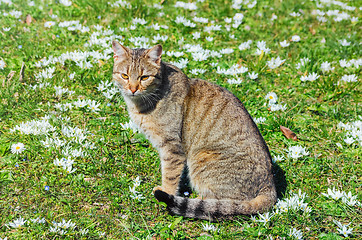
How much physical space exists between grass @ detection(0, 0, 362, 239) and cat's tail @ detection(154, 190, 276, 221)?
13 centimetres

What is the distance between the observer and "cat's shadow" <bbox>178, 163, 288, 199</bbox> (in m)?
4.12

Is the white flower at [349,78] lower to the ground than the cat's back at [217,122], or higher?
higher

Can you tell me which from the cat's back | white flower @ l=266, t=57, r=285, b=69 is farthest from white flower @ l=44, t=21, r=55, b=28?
white flower @ l=266, t=57, r=285, b=69

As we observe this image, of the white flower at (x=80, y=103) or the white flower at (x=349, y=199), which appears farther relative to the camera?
the white flower at (x=80, y=103)

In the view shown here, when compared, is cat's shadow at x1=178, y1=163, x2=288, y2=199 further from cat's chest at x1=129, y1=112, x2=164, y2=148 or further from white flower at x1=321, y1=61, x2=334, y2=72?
white flower at x1=321, y1=61, x2=334, y2=72

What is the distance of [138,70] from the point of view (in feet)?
13.1

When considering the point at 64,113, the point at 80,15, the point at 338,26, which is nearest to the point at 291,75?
the point at 338,26

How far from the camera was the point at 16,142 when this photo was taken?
Answer: 4.22 metres

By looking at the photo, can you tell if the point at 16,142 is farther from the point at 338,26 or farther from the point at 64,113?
the point at 338,26

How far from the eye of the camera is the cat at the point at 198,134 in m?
3.67

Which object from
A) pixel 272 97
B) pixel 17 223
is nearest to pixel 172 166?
pixel 17 223

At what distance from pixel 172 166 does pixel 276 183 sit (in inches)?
56.0

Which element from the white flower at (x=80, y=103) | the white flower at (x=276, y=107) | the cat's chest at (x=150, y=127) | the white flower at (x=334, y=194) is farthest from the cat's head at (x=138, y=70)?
the white flower at (x=334, y=194)

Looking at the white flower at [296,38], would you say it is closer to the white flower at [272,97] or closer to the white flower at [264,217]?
the white flower at [272,97]
